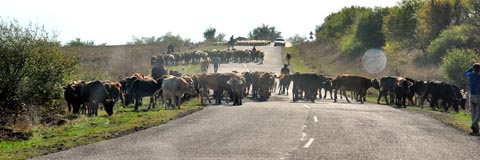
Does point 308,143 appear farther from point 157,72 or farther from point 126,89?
point 157,72

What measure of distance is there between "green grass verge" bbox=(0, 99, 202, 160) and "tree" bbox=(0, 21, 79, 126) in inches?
215

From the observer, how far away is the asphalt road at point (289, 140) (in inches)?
643

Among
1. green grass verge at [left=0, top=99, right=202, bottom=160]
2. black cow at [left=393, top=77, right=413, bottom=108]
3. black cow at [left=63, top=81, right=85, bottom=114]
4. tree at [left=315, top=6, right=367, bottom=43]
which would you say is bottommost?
green grass verge at [left=0, top=99, right=202, bottom=160]

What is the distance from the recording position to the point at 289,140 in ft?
62.7

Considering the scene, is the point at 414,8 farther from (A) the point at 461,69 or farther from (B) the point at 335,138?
(B) the point at 335,138

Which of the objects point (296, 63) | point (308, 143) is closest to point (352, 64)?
point (296, 63)

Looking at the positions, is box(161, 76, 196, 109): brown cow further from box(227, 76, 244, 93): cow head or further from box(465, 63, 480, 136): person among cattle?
box(465, 63, 480, 136): person among cattle

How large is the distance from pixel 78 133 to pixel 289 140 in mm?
6969

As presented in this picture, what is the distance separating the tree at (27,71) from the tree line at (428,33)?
30662 mm

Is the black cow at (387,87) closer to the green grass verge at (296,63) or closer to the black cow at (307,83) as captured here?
the black cow at (307,83)

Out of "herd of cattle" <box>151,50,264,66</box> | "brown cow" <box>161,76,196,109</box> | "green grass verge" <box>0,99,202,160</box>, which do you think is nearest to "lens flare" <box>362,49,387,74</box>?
"herd of cattle" <box>151,50,264,66</box>

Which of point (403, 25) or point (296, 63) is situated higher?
point (403, 25)

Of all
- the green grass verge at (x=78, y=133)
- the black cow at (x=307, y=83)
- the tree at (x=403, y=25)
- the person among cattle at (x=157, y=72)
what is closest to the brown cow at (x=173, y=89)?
the green grass verge at (x=78, y=133)

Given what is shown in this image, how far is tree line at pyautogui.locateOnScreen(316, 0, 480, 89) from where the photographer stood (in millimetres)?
56447
